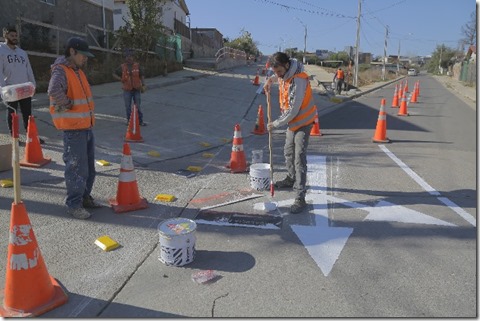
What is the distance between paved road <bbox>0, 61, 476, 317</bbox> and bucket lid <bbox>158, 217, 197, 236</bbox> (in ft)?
1.05

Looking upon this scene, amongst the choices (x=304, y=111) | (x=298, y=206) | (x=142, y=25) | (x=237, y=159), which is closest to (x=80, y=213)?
(x=298, y=206)

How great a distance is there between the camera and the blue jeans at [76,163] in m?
4.40

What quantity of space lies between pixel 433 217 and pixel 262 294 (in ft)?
9.04

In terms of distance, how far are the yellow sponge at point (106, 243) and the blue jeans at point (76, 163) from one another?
2.49ft

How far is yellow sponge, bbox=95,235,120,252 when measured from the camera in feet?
12.6

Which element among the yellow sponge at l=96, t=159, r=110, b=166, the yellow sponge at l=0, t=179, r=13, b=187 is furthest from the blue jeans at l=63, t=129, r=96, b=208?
the yellow sponge at l=96, t=159, r=110, b=166

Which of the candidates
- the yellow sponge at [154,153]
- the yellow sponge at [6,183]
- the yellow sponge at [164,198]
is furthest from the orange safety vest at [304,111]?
the yellow sponge at [6,183]

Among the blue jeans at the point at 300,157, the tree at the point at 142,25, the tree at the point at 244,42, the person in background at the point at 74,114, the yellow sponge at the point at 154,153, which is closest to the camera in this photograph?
the person in background at the point at 74,114

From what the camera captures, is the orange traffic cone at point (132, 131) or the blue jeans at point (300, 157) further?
the orange traffic cone at point (132, 131)

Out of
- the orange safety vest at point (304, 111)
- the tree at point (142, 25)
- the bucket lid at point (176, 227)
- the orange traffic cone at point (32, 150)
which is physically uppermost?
the tree at point (142, 25)

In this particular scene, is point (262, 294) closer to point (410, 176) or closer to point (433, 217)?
point (433, 217)

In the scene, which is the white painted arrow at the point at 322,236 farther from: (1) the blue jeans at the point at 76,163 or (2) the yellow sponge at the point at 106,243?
(1) the blue jeans at the point at 76,163

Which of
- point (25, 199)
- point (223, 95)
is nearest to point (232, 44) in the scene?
point (223, 95)

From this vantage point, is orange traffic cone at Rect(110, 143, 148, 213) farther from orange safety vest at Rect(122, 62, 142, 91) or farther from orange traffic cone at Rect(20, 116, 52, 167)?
orange safety vest at Rect(122, 62, 142, 91)
